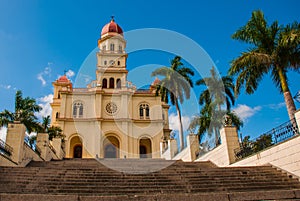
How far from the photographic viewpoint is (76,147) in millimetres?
32750

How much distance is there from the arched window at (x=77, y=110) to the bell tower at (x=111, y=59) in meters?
4.01

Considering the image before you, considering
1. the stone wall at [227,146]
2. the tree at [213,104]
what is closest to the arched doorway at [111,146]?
the tree at [213,104]

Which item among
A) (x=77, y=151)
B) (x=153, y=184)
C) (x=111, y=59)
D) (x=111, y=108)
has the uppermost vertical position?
(x=111, y=59)

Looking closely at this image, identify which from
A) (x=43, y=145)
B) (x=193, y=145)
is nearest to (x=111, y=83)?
(x=43, y=145)

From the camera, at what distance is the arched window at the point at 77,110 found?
3263 centimetres

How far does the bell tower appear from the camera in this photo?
119 feet

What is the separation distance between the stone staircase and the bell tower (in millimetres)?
25626

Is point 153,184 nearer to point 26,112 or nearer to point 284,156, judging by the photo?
point 284,156

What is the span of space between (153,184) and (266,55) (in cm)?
952

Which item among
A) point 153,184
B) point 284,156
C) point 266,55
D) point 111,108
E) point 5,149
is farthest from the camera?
point 111,108

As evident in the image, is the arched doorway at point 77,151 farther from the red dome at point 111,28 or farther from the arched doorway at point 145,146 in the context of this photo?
the red dome at point 111,28

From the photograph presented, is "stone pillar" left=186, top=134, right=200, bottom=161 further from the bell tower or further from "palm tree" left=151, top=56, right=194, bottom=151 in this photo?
the bell tower

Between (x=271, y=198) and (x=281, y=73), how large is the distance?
8696 millimetres

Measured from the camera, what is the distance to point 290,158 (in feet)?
30.9
